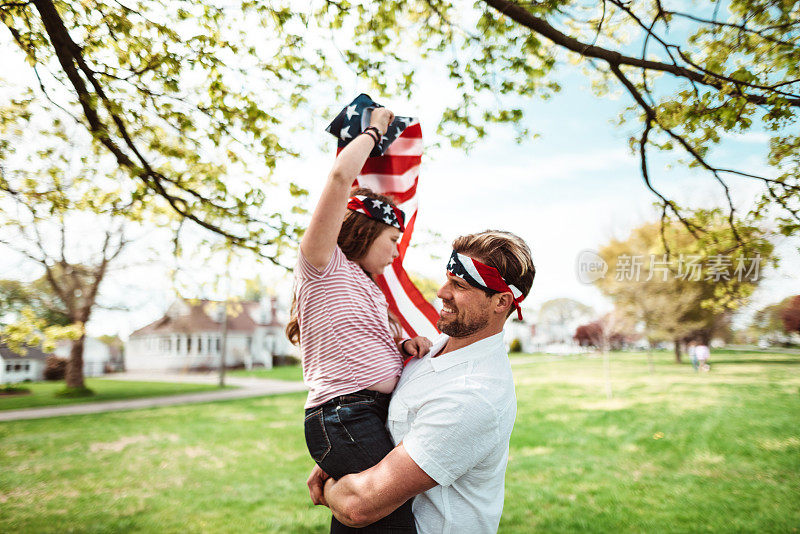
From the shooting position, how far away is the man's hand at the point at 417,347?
2.42 meters

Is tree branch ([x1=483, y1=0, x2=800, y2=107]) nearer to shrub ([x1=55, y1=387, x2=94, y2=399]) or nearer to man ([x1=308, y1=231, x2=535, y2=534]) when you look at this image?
man ([x1=308, y1=231, x2=535, y2=534])

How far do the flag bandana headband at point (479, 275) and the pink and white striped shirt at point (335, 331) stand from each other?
18.5 inches

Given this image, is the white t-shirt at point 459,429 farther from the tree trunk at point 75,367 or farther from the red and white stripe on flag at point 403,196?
the tree trunk at point 75,367

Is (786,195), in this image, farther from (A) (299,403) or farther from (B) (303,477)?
(A) (299,403)

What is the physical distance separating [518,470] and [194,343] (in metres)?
39.5

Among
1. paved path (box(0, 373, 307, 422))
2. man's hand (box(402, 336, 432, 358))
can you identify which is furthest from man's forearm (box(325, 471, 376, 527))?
paved path (box(0, 373, 307, 422))

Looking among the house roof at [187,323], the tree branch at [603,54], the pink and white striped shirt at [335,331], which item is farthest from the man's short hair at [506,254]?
the house roof at [187,323]

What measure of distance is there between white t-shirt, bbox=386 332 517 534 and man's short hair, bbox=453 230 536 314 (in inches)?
10.7

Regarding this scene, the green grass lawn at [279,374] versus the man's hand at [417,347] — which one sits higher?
the man's hand at [417,347]

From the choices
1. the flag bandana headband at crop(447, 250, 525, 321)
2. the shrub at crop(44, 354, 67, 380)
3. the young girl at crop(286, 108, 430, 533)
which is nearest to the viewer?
the young girl at crop(286, 108, 430, 533)

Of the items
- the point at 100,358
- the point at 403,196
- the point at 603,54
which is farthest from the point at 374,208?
the point at 100,358

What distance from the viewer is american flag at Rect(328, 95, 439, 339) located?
3.17 m

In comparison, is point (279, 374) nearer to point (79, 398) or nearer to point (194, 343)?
point (194, 343)

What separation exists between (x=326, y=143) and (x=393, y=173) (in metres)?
3.32
